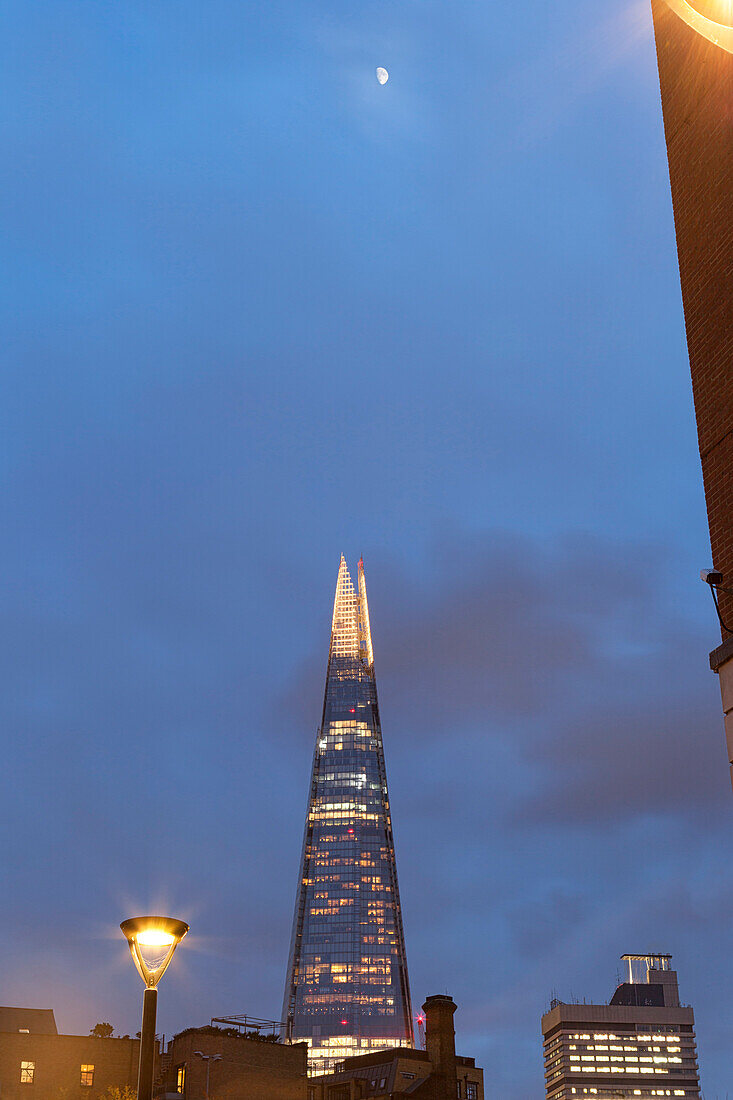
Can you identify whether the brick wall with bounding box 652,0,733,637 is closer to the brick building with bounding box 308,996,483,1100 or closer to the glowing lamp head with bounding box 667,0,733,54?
the glowing lamp head with bounding box 667,0,733,54

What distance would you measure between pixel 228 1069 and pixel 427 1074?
24.7 metres

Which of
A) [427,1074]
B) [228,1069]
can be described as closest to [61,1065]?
[228,1069]

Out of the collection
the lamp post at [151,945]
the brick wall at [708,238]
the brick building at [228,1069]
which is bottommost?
the lamp post at [151,945]

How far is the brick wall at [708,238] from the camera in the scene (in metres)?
14.2

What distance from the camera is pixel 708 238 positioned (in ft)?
49.6

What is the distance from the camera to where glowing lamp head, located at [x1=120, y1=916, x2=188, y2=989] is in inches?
607

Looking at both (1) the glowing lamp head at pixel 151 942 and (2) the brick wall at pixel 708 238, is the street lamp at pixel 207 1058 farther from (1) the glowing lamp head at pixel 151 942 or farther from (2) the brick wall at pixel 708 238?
(2) the brick wall at pixel 708 238

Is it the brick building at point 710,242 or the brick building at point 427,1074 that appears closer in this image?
the brick building at point 710,242

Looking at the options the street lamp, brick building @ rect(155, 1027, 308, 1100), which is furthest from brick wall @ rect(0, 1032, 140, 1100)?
the street lamp

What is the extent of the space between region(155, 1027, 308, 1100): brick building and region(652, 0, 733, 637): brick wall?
203 feet

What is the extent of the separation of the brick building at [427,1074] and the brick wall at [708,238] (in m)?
76.4

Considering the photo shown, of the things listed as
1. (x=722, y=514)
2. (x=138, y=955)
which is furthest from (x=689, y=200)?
(x=138, y=955)

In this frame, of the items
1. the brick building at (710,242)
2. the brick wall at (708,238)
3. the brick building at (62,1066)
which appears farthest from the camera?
the brick building at (62,1066)

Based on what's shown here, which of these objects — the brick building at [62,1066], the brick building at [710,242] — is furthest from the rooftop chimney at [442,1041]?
the brick building at [710,242]
